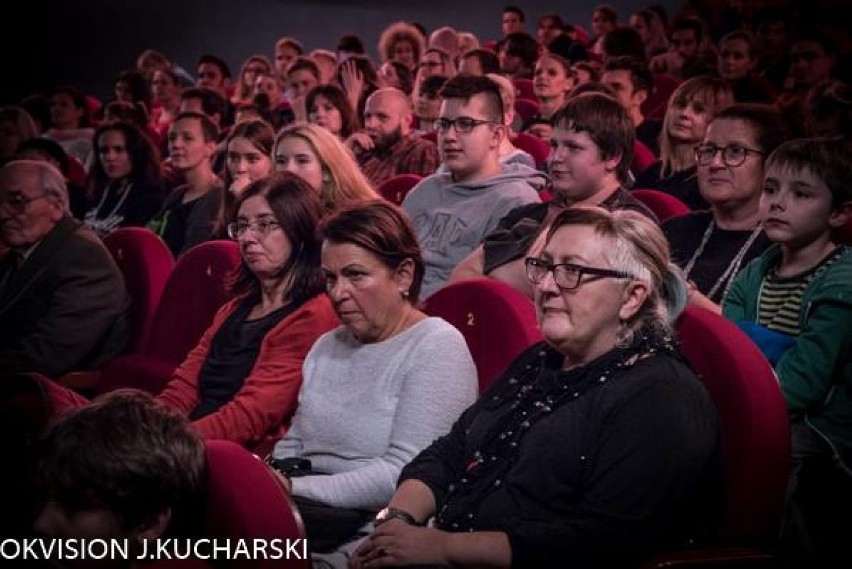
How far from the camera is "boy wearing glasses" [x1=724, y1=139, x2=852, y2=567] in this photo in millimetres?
1979

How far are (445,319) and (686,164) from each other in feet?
5.42

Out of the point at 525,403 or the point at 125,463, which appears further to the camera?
the point at 525,403

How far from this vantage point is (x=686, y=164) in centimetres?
369

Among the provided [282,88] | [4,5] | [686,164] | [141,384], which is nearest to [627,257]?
[141,384]

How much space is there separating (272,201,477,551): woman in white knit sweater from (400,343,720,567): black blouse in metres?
0.15

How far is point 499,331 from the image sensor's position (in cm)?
214

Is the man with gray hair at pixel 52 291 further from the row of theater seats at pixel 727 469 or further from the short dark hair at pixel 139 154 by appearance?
the short dark hair at pixel 139 154

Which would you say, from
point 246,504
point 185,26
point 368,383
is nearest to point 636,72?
point 368,383

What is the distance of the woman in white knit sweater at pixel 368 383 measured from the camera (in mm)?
1956

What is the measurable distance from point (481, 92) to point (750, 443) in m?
1.95

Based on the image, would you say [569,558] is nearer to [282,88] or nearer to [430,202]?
[430,202]

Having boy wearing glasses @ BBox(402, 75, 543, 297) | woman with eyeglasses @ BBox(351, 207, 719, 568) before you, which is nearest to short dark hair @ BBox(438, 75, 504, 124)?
boy wearing glasses @ BBox(402, 75, 543, 297)

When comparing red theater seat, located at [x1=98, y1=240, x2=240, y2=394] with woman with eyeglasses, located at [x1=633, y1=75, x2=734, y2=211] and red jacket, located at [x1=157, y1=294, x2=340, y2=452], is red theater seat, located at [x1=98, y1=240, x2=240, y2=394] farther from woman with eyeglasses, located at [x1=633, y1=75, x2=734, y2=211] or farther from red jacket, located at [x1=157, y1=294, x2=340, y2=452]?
woman with eyeglasses, located at [x1=633, y1=75, x2=734, y2=211]

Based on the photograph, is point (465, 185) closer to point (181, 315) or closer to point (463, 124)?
point (463, 124)
